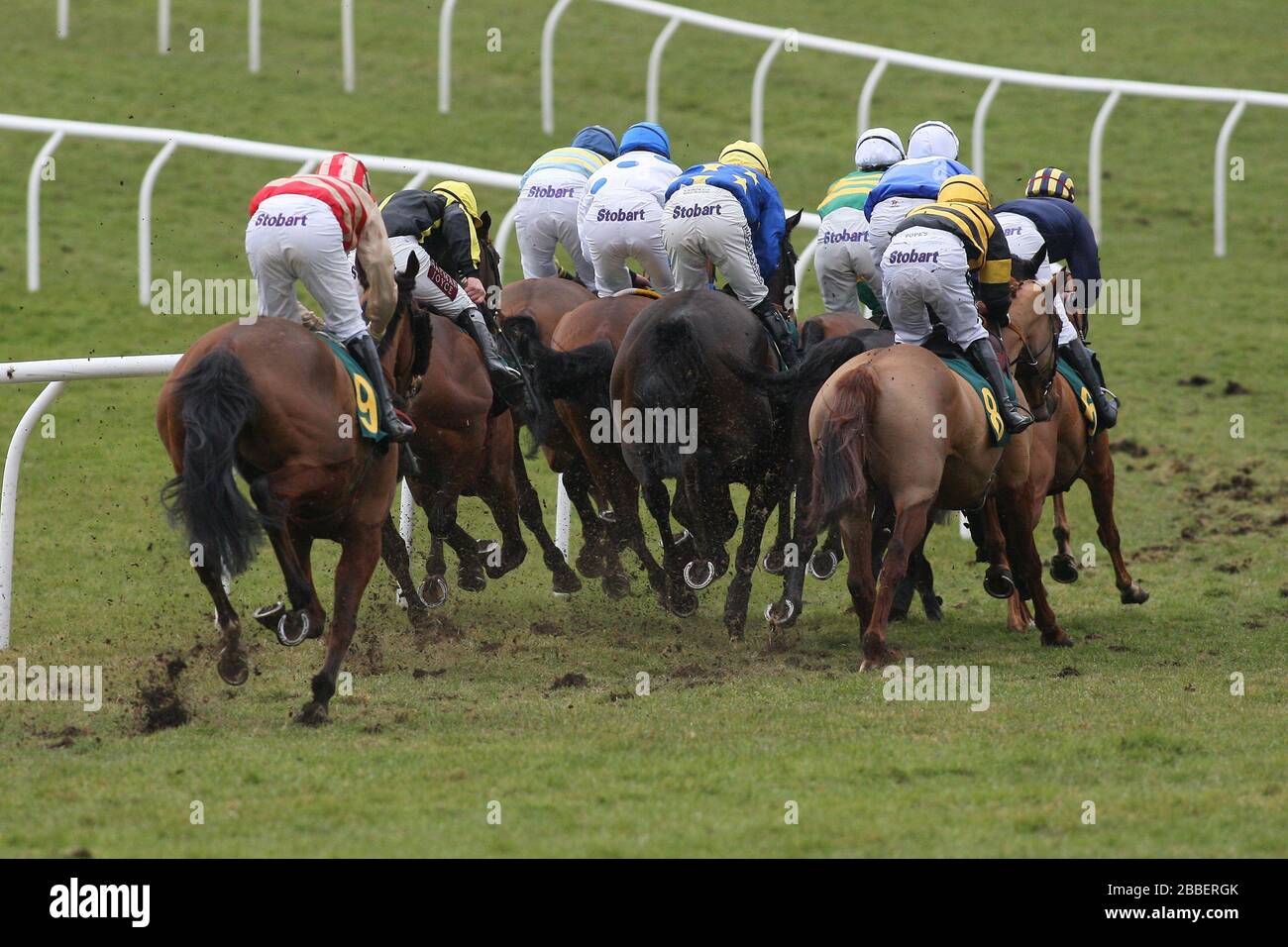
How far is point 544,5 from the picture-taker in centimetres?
2111

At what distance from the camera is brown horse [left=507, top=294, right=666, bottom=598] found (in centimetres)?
851

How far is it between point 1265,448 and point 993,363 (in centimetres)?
495

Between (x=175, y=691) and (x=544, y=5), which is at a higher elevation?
Result: (x=544, y=5)

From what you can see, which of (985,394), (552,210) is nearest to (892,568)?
(985,394)

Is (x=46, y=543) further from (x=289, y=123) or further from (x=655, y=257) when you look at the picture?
(x=289, y=123)

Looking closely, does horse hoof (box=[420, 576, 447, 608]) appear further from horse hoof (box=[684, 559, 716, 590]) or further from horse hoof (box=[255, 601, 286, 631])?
horse hoof (box=[255, 601, 286, 631])

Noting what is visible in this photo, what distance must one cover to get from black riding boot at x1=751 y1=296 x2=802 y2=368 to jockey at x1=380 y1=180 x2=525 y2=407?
1170 mm

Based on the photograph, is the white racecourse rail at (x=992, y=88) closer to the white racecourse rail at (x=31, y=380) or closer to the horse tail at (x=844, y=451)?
the horse tail at (x=844, y=451)

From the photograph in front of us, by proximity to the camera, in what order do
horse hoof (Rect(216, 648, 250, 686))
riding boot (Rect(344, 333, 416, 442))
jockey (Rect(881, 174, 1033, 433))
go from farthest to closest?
jockey (Rect(881, 174, 1033, 433)) → riding boot (Rect(344, 333, 416, 442)) → horse hoof (Rect(216, 648, 250, 686))

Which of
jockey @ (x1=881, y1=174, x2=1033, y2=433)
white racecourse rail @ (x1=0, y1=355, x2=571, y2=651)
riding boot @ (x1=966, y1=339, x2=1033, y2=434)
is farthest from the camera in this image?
white racecourse rail @ (x1=0, y1=355, x2=571, y2=651)

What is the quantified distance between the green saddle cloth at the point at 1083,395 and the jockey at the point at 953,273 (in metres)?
1.20

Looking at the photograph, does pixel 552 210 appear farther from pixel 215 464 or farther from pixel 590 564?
pixel 215 464

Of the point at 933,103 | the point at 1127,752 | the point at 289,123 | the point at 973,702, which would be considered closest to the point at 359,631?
the point at 973,702

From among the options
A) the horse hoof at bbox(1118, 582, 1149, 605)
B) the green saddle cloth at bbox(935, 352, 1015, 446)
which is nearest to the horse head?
the green saddle cloth at bbox(935, 352, 1015, 446)
